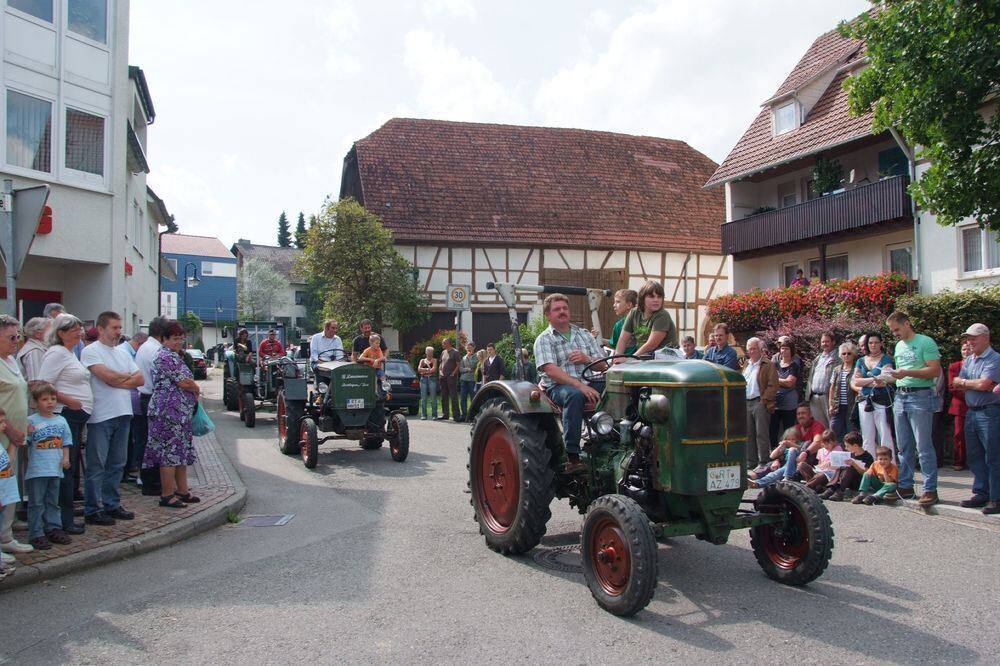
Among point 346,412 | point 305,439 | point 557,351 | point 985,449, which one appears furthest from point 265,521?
point 985,449

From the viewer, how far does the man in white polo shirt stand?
6.72 metres

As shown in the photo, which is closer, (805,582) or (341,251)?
(805,582)

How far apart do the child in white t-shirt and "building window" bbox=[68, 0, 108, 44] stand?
10.9 m

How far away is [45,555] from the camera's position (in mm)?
5734

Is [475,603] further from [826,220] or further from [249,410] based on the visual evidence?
[826,220]

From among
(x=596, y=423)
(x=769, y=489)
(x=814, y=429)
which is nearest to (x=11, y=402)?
(x=596, y=423)

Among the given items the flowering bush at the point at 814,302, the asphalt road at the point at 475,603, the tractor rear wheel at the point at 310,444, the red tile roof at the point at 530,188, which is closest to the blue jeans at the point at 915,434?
the asphalt road at the point at 475,603

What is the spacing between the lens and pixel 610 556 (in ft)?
15.3

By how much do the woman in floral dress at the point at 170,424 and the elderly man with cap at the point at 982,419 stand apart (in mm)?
7377

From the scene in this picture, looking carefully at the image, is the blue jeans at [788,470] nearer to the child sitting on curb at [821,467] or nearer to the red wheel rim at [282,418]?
the child sitting on curb at [821,467]

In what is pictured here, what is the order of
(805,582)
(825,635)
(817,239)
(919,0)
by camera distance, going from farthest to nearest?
(817,239) → (919,0) → (805,582) → (825,635)

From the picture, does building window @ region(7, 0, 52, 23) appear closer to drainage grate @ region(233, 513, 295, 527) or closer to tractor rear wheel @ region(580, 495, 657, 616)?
drainage grate @ region(233, 513, 295, 527)

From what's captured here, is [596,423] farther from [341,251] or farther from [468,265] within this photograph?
[468,265]

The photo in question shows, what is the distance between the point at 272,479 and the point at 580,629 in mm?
6306
